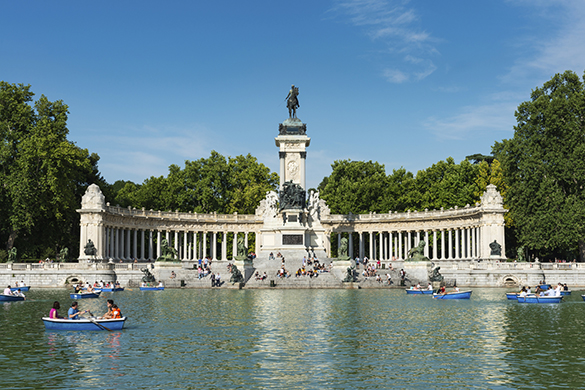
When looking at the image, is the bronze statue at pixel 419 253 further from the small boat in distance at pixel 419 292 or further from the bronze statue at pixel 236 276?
the bronze statue at pixel 236 276

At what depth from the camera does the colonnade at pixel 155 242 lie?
74.1 metres

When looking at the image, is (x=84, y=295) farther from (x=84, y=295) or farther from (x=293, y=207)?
(x=293, y=207)

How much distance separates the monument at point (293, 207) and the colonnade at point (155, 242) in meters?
7.23

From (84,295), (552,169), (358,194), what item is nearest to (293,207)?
(358,194)

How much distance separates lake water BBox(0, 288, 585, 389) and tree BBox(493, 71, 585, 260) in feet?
106

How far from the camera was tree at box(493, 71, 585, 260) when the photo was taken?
61.7 meters

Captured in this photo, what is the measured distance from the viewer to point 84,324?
24.2m

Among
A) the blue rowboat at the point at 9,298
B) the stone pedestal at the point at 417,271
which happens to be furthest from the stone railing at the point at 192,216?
the blue rowboat at the point at 9,298

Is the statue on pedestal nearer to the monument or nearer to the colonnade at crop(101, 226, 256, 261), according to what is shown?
the monument

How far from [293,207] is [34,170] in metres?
29.6

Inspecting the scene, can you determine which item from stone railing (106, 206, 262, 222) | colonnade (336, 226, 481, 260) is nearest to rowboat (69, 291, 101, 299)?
stone railing (106, 206, 262, 222)

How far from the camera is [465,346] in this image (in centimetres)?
2038

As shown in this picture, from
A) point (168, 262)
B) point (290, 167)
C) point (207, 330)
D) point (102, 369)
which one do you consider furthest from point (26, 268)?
point (102, 369)

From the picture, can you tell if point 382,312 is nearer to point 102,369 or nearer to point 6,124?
point 102,369
